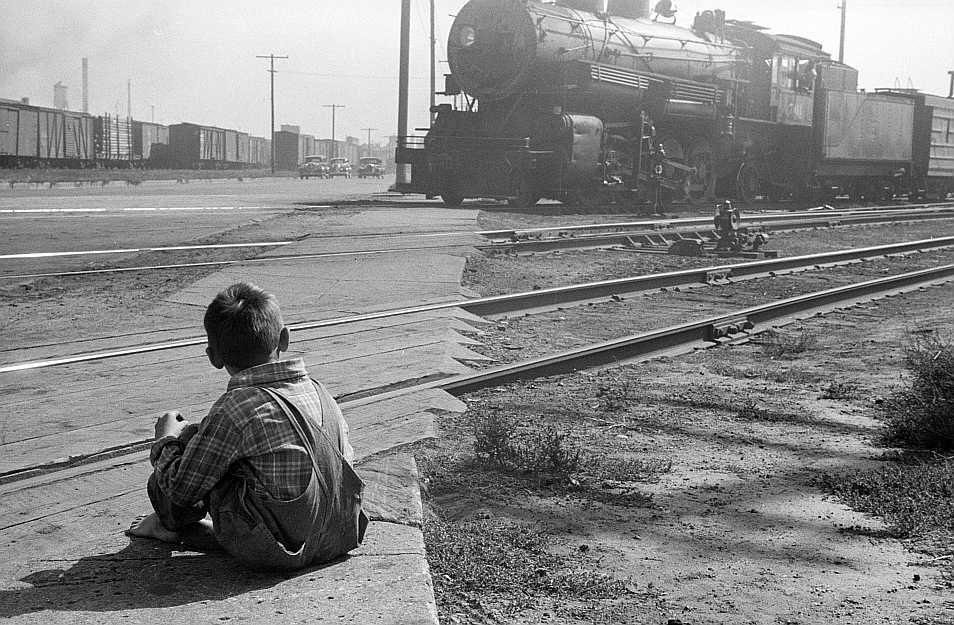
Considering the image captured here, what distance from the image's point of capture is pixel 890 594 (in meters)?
3.14

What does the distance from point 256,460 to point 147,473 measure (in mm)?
1284

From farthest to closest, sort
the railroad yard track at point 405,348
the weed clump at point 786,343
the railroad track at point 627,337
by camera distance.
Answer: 1. the weed clump at point 786,343
2. the railroad track at point 627,337
3. the railroad yard track at point 405,348

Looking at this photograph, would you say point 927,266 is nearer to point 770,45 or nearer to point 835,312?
point 835,312

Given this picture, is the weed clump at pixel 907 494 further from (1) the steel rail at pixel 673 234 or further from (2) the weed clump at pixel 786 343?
(1) the steel rail at pixel 673 234

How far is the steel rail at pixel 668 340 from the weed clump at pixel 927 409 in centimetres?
180

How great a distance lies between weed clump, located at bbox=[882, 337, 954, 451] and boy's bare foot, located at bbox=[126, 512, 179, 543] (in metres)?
3.40

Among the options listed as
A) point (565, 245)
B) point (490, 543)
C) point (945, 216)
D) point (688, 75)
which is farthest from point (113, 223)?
point (945, 216)

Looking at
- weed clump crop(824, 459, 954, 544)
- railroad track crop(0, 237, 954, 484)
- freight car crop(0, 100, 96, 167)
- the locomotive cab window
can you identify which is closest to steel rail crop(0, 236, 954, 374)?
railroad track crop(0, 237, 954, 484)

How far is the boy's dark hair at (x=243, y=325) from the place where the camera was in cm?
288

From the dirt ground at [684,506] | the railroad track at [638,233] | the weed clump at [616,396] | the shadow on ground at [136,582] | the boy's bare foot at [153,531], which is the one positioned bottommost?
the dirt ground at [684,506]

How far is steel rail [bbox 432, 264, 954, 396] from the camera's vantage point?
5965 millimetres

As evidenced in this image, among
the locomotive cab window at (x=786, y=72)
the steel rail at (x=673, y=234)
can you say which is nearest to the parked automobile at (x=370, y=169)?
the locomotive cab window at (x=786, y=72)

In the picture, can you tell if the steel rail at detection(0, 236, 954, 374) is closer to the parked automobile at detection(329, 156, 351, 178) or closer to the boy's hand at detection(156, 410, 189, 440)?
the boy's hand at detection(156, 410, 189, 440)

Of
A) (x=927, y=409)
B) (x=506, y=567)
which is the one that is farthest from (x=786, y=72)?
(x=506, y=567)
